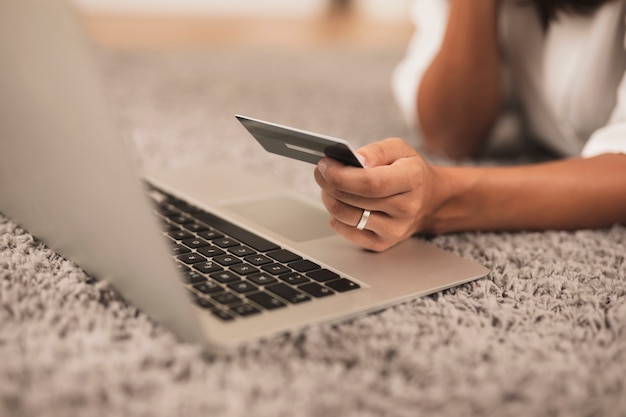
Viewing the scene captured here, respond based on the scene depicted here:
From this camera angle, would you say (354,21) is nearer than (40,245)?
No

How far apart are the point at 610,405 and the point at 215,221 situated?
1.23 ft

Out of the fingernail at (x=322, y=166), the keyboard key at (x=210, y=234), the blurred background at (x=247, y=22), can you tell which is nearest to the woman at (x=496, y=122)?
the fingernail at (x=322, y=166)

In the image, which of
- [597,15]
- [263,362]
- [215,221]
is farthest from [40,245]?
[597,15]

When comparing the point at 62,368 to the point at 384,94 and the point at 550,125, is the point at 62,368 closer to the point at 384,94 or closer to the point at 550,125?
the point at 550,125

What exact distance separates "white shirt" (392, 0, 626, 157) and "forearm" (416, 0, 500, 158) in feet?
0.13

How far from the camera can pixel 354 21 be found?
10.8 feet

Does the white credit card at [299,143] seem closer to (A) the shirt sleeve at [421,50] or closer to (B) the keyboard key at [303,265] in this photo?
(B) the keyboard key at [303,265]

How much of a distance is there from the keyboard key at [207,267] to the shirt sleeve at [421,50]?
68 centimetres

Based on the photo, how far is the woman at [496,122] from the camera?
1.94 feet

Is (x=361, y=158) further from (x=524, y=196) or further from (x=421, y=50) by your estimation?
(x=421, y=50)

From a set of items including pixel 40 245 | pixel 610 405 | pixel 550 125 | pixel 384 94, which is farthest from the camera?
pixel 384 94

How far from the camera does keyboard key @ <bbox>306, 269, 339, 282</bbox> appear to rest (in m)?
0.52

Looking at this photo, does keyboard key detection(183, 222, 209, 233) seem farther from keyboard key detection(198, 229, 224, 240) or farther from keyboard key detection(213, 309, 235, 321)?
keyboard key detection(213, 309, 235, 321)

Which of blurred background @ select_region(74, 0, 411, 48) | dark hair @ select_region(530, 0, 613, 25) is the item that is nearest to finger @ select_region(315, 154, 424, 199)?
dark hair @ select_region(530, 0, 613, 25)
